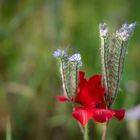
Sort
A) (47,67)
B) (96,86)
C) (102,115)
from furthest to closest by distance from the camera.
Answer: (47,67) < (96,86) < (102,115)

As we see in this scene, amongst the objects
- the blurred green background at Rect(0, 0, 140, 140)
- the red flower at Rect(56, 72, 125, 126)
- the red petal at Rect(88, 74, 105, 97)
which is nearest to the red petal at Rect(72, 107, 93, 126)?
the red flower at Rect(56, 72, 125, 126)

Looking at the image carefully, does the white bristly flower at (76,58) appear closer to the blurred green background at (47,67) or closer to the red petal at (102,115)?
the red petal at (102,115)

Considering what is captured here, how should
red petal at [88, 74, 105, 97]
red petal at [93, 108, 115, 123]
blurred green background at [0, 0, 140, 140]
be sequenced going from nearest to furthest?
red petal at [93, 108, 115, 123] < red petal at [88, 74, 105, 97] < blurred green background at [0, 0, 140, 140]

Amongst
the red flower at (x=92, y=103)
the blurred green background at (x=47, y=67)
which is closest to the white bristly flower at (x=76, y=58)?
the red flower at (x=92, y=103)

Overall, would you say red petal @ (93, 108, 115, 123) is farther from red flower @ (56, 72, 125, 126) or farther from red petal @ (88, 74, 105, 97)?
red petal @ (88, 74, 105, 97)

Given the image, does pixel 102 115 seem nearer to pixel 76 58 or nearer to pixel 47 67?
pixel 76 58

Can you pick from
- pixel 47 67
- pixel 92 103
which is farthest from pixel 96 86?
pixel 47 67

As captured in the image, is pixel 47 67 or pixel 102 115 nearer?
pixel 102 115
